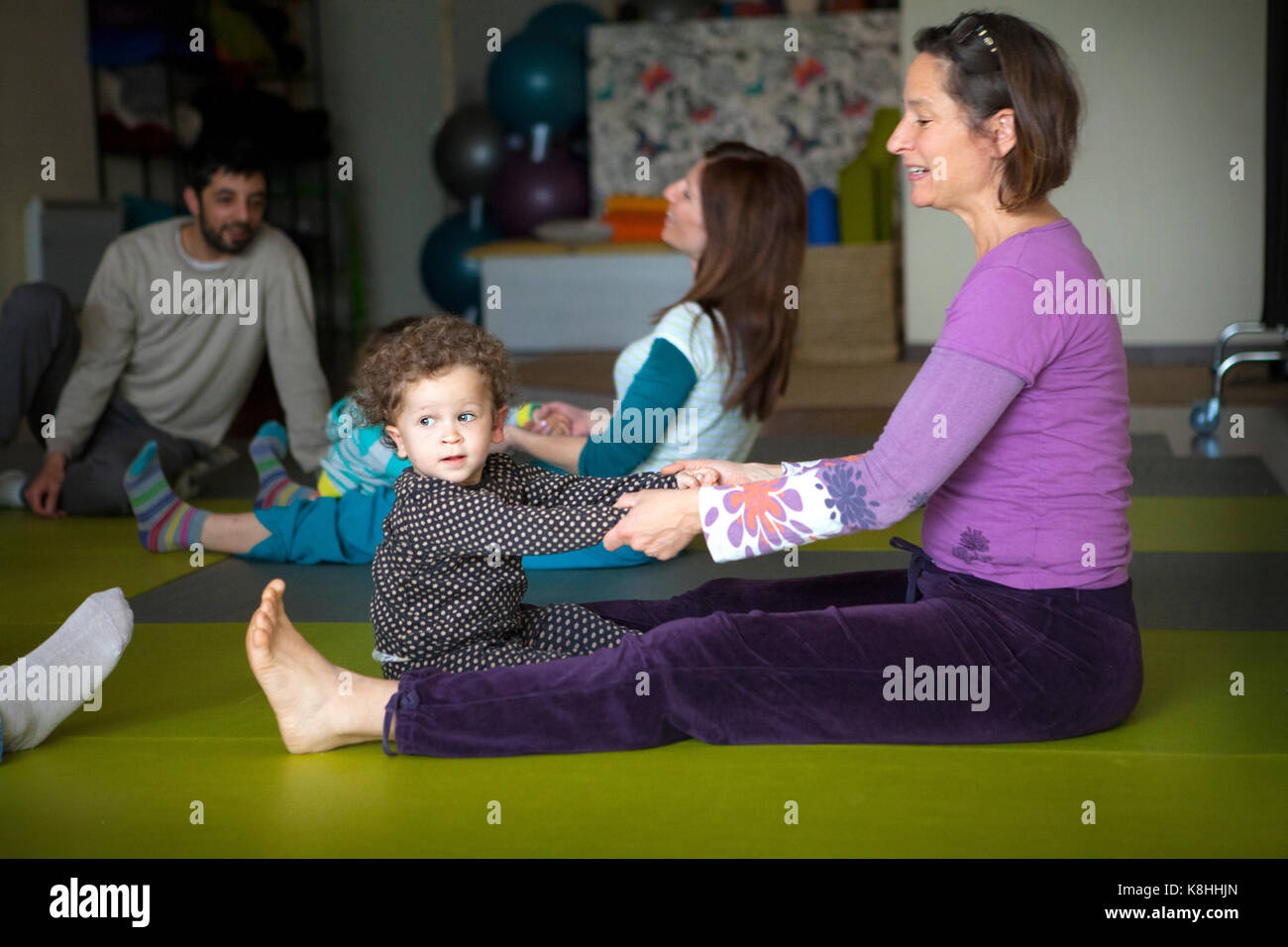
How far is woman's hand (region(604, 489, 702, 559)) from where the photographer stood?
179cm

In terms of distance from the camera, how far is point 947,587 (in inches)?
71.1

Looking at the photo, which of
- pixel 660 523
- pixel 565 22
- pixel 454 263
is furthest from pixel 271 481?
pixel 565 22

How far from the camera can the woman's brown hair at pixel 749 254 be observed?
8.73 feet

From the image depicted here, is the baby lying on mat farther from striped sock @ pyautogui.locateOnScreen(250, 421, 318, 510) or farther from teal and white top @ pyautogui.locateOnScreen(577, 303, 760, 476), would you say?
striped sock @ pyautogui.locateOnScreen(250, 421, 318, 510)

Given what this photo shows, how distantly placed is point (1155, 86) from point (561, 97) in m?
3.06

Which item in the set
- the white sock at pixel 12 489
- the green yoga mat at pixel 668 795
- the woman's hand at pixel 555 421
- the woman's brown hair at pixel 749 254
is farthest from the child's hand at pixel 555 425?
the white sock at pixel 12 489

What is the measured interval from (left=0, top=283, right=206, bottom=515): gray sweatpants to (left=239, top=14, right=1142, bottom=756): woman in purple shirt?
6.79 ft

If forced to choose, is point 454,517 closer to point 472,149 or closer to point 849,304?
point 849,304

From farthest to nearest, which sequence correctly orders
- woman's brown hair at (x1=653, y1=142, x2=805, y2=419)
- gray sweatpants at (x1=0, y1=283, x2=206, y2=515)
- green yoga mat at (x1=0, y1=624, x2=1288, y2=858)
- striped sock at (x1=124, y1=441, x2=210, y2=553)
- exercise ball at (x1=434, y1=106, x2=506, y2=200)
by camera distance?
exercise ball at (x1=434, y1=106, x2=506, y2=200)
gray sweatpants at (x1=0, y1=283, x2=206, y2=515)
striped sock at (x1=124, y1=441, x2=210, y2=553)
woman's brown hair at (x1=653, y1=142, x2=805, y2=419)
green yoga mat at (x1=0, y1=624, x2=1288, y2=858)

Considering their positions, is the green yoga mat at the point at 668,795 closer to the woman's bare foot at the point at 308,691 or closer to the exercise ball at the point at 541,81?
the woman's bare foot at the point at 308,691

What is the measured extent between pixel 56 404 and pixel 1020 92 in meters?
3.02

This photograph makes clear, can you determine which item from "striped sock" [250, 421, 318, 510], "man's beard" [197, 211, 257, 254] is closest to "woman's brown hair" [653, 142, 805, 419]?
"striped sock" [250, 421, 318, 510]
